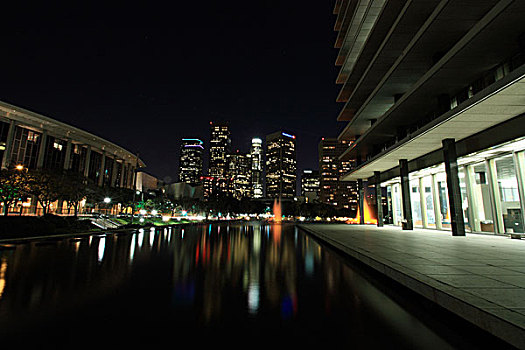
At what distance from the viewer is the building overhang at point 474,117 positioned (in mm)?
11680

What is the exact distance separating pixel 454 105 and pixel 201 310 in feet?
70.5

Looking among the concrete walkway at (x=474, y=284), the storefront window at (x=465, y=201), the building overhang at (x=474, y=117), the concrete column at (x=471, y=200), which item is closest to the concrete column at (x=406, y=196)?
the building overhang at (x=474, y=117)

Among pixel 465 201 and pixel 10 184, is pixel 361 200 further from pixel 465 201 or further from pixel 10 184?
pixel 10 184

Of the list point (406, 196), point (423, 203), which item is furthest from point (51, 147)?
point (423, 203)

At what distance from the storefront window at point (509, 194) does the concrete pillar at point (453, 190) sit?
3.26 m

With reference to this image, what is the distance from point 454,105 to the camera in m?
19.0

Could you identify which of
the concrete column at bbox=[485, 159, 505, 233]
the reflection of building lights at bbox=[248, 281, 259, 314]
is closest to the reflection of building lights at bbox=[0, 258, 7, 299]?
the reflection of building lights at bbox=[248, 281, 259, 314]

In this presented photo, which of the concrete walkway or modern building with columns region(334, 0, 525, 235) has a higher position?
modern building with columns region(334, 0, 525, 235)

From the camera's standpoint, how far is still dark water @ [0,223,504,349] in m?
3.95

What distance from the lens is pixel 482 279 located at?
591cm

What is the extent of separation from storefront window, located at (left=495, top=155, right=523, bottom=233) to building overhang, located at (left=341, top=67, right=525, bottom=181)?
3.54m

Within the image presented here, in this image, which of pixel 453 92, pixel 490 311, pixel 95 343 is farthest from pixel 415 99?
pixel 95 343

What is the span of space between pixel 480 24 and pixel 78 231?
1261 inches

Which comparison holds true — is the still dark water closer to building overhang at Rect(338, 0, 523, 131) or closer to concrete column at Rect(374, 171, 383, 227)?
building overhang at Rect(338, 0, 523, 131)
